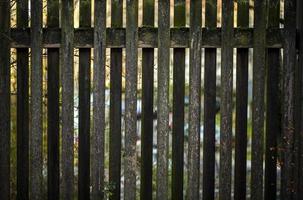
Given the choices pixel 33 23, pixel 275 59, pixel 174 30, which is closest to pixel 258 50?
pixel 275 59

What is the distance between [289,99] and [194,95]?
2.53 feet

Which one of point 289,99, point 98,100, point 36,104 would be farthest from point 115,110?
point 289,99

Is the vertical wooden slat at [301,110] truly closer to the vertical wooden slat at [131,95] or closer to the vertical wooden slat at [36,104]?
the vertical wooden slat at [131,95]

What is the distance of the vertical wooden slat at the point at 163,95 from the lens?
4152mm

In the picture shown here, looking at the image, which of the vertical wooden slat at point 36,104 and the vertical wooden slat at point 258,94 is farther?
the vertical wooden slat at point 258,94

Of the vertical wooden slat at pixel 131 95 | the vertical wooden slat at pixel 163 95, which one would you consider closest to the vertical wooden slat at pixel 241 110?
the vertical wooden slat at pixel 163 95

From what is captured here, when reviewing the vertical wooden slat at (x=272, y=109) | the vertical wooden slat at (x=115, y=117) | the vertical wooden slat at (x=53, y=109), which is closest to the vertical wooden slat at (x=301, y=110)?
the vertical wooden slat at (x=272, y=109)

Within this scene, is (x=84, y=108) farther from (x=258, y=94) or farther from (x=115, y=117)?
(x=258, y=94)

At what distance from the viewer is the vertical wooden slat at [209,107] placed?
423 cm

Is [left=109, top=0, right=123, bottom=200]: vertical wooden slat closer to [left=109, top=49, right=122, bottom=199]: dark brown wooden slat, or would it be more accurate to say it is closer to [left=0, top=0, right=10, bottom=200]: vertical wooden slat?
[left=109, top=49, right=122, bottom=199]: dark brown wooden slat

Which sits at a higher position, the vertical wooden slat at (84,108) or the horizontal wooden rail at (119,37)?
the horizontal wooden rail at (119,37)

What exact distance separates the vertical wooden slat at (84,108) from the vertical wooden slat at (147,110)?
44 cm

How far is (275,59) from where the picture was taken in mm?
4320

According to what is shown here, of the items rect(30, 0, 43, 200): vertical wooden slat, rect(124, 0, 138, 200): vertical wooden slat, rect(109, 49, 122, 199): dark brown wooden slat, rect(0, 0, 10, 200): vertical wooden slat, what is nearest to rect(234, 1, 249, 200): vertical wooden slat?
rect(124, 0, 138, 200): vertical wooden slat
